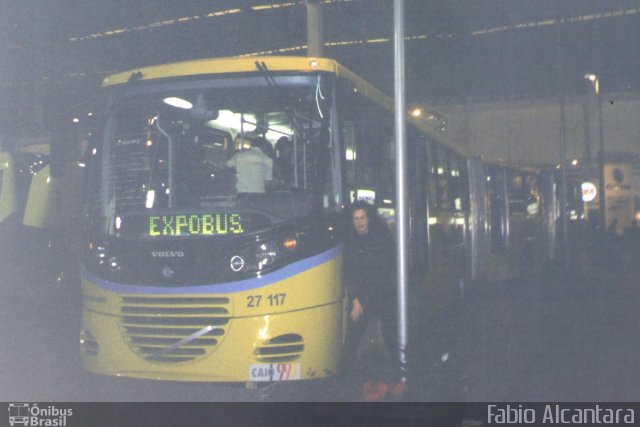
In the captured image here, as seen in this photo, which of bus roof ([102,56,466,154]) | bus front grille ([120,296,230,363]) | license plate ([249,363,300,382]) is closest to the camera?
license plate ([249,363,300,382])

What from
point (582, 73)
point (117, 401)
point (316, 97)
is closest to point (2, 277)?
point (117, 401)

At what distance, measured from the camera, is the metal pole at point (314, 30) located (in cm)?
1759

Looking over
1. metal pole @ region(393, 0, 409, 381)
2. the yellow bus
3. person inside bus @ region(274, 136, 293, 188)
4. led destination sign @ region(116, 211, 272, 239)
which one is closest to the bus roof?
the yellow bus

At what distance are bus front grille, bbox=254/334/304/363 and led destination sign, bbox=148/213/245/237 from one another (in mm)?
992

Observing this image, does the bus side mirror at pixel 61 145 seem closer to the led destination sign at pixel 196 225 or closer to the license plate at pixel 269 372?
the led destination sign at pixel 196 225

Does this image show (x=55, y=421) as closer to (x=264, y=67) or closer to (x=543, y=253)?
(x=264, y=67)

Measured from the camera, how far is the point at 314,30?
17797 mm

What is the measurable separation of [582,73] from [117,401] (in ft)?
98.3

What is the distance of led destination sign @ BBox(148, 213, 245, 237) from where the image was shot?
7.47 metres

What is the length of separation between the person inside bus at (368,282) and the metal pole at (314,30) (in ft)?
29.6

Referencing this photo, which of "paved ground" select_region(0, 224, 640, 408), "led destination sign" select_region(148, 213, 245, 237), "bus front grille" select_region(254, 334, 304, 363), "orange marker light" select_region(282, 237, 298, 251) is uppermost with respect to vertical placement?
"led destination sign" select_region(148, 213, 245, 237)

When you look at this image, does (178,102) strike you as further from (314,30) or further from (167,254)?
(314,30)

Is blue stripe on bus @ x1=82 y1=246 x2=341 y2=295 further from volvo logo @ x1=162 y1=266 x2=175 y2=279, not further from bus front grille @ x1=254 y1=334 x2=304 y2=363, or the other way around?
bus front grille @ x1=254 y1=334 x2=304 y2=363

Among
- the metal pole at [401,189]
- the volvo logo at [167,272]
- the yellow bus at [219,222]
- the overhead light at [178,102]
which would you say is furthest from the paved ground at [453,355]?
the overhead light at [178,102]
